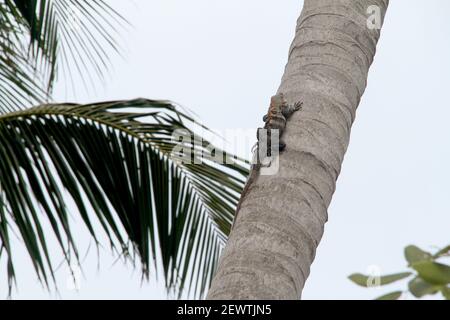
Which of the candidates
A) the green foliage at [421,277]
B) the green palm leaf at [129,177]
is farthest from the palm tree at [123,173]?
the green foliage at [421,277]

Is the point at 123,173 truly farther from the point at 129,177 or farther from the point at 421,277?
the point at 421,277

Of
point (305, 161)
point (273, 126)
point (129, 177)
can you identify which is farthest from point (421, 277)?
point (129, 177)

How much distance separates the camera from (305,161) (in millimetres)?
2486

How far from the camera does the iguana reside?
2.53m

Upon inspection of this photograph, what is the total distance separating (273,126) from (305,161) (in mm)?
245

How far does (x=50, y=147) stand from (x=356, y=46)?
2.25 metres

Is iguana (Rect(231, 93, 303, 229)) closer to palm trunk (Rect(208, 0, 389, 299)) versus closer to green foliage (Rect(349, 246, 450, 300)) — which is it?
palm trunk (Rect(208, 0, 389, 299))

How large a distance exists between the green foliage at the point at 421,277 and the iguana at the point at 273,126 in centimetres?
Result: 104

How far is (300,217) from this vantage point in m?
2.31

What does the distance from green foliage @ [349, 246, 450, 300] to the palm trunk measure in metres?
0.65

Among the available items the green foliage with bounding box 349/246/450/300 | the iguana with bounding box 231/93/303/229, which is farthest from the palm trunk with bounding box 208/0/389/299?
the green foliage with bounding box 349/246/450/300
